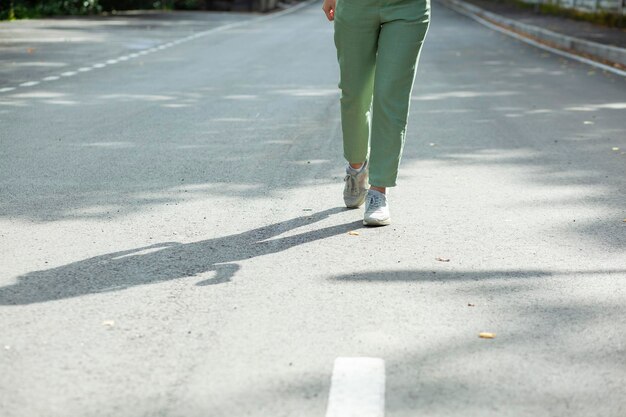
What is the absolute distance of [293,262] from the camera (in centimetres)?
515

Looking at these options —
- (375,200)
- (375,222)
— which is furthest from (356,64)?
(375,222)

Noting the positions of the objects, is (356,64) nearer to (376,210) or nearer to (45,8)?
(376,210)

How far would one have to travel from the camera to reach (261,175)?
7.48 m

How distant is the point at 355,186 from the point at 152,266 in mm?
1699

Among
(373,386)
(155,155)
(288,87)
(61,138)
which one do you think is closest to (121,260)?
(373,386)

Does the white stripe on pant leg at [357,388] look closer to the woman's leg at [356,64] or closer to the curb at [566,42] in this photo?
the woman's leg at [356,64]

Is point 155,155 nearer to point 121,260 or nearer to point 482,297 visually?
point 121,260

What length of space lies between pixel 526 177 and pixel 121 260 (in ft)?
10.9

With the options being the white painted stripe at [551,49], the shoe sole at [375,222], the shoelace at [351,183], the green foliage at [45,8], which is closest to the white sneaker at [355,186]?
the shoelace at [351,183]

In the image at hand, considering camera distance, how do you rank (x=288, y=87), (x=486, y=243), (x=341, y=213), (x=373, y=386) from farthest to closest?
(x=288, y=87), (x=341, y=213), (x=486, y=243), (x=373, y=386)

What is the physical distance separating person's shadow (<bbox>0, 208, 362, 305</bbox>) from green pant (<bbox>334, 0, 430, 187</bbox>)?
1.61 feet

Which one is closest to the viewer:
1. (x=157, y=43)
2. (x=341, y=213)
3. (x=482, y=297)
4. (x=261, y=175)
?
(x=482, y=297)

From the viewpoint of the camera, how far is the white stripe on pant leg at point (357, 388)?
10.8ft

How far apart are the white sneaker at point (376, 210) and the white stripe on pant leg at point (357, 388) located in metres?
2.23
